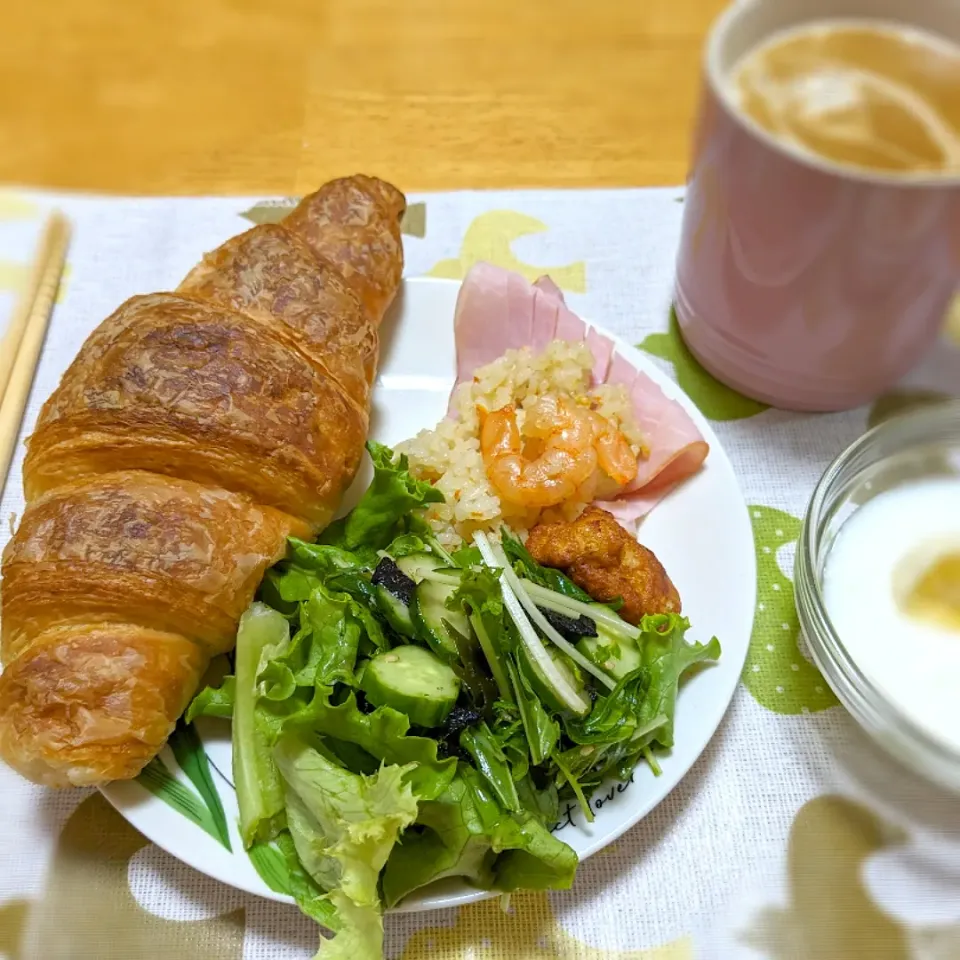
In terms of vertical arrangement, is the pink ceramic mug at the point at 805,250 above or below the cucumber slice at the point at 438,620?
above

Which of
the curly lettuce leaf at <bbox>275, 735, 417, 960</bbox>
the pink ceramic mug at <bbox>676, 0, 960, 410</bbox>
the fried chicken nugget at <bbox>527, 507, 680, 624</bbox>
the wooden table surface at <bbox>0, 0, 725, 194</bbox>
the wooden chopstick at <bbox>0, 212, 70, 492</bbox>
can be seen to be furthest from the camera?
the wooden table surface at <bbox>0, 0, 725, 194</bbox>

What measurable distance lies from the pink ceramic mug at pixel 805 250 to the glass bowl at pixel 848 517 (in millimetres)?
154

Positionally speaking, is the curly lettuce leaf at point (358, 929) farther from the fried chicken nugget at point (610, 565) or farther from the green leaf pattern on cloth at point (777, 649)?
the green leaf pattern on cloth at point (777, 649)

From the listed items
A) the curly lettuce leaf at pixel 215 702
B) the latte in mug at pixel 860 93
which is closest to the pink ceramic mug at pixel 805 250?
the latte in mug at pixel 860 93

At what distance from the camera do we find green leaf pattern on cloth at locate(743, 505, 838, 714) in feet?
4.86

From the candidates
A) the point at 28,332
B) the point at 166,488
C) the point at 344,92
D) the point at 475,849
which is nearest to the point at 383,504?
the point at 166,488

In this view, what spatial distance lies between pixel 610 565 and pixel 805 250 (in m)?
0.61

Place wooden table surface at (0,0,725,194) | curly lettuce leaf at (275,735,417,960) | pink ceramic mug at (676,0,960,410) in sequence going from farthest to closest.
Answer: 1. wooden table surface at (0,0,725,194)
2. pink ceramic mug at (676,0,960,410)
3. curly lettuce leaf at (275,735,417,960)

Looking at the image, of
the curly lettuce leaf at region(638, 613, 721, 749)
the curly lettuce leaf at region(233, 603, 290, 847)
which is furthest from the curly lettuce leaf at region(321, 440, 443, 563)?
the curly lettuce leaf at region(638, 613, 721, 749)

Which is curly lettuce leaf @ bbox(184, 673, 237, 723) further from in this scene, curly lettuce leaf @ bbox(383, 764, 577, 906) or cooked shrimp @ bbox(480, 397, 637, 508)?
cooked shrimp @ bbox(480, 397, 637, 508)

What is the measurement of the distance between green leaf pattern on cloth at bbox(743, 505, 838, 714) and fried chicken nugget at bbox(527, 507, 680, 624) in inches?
7.8

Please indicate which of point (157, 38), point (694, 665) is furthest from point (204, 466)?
point (157, 38)

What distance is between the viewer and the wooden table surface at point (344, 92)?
7.51 feet

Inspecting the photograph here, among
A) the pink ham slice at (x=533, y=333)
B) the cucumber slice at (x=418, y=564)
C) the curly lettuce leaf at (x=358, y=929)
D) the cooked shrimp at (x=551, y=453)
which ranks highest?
the pink ham slice at (x=533, y=333)
